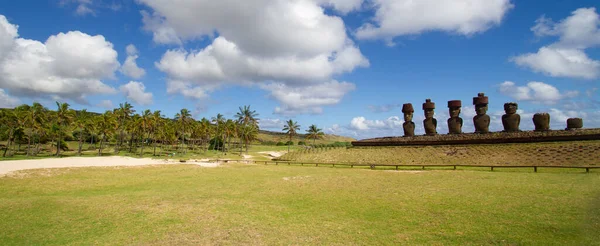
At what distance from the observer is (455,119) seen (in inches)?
2302

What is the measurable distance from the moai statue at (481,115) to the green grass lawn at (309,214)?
32037 millimetres

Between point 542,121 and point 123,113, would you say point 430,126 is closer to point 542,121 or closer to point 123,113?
point 542,121

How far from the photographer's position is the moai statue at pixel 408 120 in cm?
6469

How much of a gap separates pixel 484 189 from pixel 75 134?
134969 mm

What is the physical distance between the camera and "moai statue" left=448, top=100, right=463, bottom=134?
58.2 metres

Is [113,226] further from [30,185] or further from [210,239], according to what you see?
[30,185]

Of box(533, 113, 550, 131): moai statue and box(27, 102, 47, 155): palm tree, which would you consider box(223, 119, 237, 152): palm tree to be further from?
box(533, 113, 550, 131): moai statue

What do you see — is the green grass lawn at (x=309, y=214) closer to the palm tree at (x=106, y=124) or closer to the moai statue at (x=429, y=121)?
the moai statue at (x=429, y=121)

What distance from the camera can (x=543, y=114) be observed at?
4850cm

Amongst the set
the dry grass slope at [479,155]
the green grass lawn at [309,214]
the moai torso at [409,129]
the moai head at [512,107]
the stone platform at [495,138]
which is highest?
the moai head at [512,107]

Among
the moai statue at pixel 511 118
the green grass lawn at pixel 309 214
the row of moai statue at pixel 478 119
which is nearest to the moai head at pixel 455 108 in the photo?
the row of moai statue at pixel 478 119

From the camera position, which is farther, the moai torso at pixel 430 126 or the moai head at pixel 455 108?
the moai torso at pixel 430 126

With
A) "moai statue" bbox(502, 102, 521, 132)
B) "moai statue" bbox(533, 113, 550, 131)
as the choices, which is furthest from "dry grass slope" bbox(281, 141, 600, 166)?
"moai statue" bbox(502, 102, 521, 132)

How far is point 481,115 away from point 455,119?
4485mm
